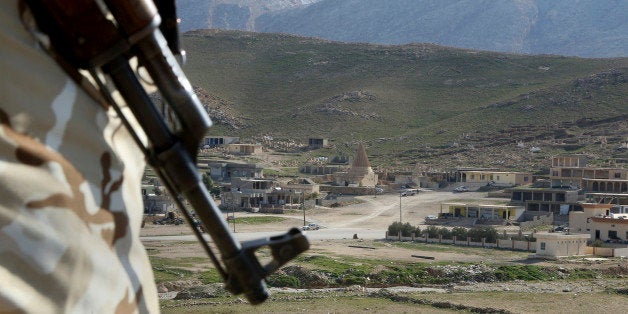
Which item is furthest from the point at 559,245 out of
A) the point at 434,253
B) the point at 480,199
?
the point at 480,199

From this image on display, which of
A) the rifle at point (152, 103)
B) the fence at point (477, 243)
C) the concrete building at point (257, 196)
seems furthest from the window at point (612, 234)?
the rifle at point (152, 103)

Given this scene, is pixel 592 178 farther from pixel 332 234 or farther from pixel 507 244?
pixel 332 234

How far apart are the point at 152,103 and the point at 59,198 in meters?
0.38

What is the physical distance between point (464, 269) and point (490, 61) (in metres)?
105

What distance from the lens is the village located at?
4388 cm

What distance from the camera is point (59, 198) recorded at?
5.35ft

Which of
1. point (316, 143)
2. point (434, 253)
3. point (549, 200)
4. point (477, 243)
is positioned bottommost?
point (434, 253)

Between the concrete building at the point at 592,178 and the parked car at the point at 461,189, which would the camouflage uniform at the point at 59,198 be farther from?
the parked car at the point at 461,189

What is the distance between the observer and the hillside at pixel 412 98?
87.9m

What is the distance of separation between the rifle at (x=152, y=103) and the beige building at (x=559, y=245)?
38.6m

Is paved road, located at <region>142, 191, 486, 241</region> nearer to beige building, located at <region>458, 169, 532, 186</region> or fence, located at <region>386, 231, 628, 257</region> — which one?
fence, located at <region>386, 231, 628, 257</region>

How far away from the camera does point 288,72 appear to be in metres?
142

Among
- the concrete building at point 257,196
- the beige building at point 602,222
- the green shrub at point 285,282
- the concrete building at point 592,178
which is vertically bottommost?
the green shrub at point 285,282

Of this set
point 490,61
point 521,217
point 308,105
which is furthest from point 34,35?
point 490,61
